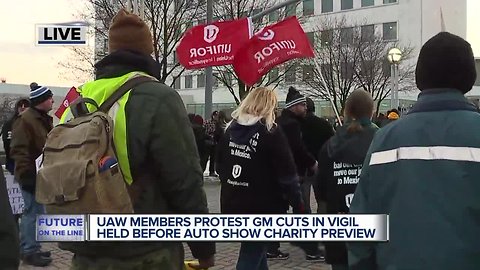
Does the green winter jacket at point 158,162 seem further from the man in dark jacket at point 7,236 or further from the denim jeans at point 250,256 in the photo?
the denim jeans at point 250,256

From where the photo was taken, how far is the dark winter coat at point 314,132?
306 inches

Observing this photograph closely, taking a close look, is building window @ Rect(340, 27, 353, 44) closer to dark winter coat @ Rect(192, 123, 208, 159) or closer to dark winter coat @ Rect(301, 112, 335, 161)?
dark winter coat @ Rect(192, 123, 208, 159)

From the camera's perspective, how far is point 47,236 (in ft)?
9.65

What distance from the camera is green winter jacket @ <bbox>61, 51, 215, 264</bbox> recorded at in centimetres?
281

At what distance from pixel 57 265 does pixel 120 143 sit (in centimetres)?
478

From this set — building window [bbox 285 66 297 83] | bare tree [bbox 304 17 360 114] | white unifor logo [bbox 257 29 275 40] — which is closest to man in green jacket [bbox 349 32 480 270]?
white unifor logo [bbox 257 29 275 40]

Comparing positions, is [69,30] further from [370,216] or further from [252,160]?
[370,216]

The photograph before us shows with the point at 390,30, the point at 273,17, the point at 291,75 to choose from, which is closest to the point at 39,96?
the point at 273,17

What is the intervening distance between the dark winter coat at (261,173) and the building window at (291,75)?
31.0 meters

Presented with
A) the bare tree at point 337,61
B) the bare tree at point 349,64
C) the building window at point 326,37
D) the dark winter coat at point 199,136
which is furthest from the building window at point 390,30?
the dark winter coat at point 199,136

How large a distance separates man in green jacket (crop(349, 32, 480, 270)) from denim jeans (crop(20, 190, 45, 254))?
5.21m

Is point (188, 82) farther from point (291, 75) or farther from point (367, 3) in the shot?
point (291, 75)

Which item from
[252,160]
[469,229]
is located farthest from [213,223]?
[252,160]

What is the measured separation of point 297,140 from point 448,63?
444cm
